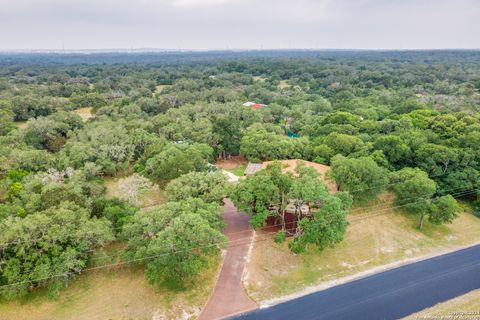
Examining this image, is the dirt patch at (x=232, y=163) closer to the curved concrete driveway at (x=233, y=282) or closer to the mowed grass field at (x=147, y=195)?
the mowed grass field at (x=147, y=195)

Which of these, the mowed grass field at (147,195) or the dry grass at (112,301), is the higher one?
the mowed grass field at (147,195)

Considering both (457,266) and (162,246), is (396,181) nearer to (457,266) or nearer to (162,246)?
(457,266)

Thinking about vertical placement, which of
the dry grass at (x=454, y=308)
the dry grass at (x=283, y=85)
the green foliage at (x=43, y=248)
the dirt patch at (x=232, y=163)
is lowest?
the dry grass at (x=454, y=308)

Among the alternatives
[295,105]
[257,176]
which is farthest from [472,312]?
[295,105]

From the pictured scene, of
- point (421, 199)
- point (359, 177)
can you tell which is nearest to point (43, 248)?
point (359, 177)

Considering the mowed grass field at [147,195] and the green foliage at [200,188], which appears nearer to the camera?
the green foliage at [200,188]

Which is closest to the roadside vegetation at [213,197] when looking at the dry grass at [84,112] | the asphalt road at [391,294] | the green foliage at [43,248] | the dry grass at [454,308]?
the green foliage at [43,248]

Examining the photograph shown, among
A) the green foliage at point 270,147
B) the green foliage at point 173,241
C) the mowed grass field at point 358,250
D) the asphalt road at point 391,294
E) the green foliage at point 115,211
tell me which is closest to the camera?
the asphalt road at point 391,294
